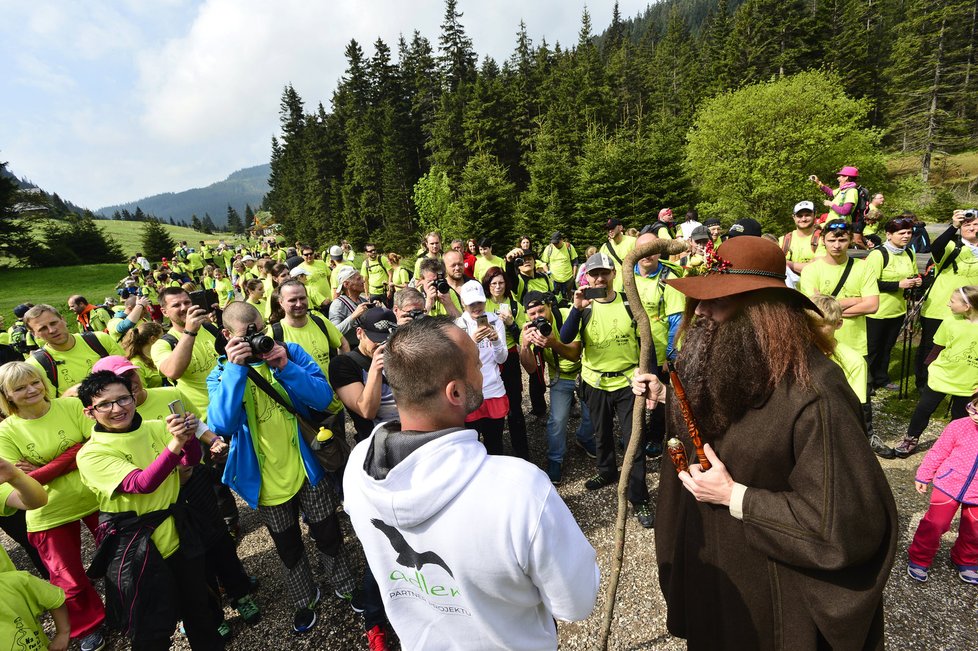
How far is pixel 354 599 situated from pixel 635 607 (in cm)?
250

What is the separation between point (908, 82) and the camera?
37.6 meters

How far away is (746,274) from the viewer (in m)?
1.93

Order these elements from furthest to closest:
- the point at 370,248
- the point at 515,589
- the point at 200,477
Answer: the point at 370,248 < the point at 200,477 < the point at 515,589

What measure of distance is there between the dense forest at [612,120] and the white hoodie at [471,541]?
84.3ft

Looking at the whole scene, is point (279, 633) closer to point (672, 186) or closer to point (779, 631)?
point (779, 631)

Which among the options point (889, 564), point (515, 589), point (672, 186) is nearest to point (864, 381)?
point (889, 564)

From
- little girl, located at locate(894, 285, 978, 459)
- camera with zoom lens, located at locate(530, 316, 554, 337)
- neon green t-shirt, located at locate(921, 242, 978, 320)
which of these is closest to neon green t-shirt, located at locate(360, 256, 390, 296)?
camera with zoom lens, located at locate(530, 316, 554, 337)

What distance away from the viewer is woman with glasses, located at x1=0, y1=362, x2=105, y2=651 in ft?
11.7

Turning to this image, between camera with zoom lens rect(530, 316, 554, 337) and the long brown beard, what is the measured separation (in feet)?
8.21

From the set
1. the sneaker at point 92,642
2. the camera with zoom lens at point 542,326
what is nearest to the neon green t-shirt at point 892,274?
the camera with zoom lens at point 542,326

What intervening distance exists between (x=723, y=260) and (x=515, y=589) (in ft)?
5.50

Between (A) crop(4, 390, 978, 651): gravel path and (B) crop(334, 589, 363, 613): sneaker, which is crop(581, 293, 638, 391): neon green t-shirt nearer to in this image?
(A) crop(4, 390, 978, 651): gravel path

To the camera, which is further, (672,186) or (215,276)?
(672,186)

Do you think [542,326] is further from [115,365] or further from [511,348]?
[115,365]
